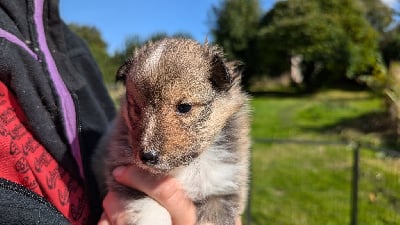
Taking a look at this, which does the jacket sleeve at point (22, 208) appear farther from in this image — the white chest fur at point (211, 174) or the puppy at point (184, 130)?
the white chest fur at point (211, 174)

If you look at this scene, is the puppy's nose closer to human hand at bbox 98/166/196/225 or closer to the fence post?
human hand at bbox 98/166/196/225

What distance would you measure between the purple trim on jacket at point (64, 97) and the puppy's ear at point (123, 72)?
15 cm

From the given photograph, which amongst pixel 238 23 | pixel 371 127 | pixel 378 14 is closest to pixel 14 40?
pixel 371 127

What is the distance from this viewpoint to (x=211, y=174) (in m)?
1.41

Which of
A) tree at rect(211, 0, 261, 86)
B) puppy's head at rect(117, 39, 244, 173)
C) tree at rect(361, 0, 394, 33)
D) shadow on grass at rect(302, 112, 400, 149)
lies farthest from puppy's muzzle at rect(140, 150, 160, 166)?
tree at rect(361, 0, 394, 33)

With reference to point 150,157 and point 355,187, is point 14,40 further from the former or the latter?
point 355,187

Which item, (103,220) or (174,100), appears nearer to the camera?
(174,100)

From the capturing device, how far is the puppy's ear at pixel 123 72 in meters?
1.39

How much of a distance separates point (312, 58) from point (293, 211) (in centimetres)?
1048

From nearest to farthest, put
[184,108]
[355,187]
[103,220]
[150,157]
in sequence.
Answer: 1. [150,157]
2. [184,108]
3. [103,220]
4. [355,187]

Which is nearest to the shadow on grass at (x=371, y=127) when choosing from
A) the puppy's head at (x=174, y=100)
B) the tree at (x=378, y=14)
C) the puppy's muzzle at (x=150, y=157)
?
the puppy's head at (x=174, y=100)

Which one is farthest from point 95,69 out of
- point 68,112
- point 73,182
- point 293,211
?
point 293,211

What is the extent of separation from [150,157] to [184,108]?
0.54 ft

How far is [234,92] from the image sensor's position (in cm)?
151
